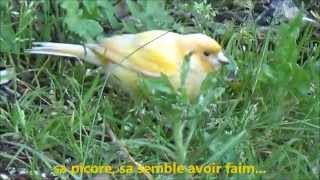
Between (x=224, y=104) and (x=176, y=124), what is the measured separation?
1.63ft

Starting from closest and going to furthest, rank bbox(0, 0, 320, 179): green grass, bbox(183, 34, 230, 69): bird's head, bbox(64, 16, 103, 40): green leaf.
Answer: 1. bbox(0, 0, 320, 179): green grass
2. bbox(64, 16, 103, 40): green leaf
3. bbox(183, 34, 230, 69): bird's head

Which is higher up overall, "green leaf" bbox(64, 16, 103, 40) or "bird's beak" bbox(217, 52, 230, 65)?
"green leaf" bbox(64, 16, 103, 40)

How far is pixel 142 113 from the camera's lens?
9.21ft

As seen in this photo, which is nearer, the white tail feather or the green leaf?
the green leaf

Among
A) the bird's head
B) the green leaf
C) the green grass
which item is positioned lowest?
the green grass

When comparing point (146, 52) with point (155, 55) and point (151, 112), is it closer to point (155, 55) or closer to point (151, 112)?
point (155, 55)

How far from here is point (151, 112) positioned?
279cm

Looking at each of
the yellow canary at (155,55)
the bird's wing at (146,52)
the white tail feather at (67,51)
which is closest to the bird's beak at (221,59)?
the yellow canary at (155,55)

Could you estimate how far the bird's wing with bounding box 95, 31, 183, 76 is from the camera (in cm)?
276

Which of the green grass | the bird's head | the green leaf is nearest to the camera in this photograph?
the green grass

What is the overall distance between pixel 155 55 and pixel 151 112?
16 centimetres

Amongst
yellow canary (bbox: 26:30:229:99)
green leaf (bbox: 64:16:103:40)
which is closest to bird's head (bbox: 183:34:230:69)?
yellow canary (bbox: 26:30:229:99)

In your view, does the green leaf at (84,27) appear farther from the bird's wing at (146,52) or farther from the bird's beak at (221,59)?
the bird's beak at (221,59)

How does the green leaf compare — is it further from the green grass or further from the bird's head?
the bird's head
